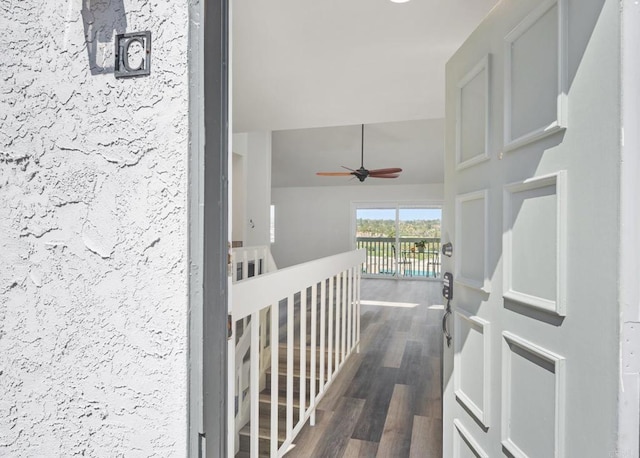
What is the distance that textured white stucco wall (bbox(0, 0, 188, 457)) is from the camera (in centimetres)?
74

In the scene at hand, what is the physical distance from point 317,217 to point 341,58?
24.4ft

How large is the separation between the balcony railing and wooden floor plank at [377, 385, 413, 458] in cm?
642

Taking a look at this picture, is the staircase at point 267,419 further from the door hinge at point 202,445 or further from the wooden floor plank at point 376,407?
the door hinge at point 202,445

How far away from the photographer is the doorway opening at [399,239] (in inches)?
352

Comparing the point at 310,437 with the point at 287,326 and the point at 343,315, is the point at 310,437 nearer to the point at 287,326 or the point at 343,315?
the point at 287,326

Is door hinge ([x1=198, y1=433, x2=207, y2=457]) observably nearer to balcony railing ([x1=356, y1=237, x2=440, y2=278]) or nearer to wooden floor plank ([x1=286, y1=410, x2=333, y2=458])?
wooden floor plank ([x1=286, y1=410, x2=333, y2=458])

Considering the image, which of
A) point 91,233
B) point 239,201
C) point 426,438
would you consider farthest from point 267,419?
point 239,201

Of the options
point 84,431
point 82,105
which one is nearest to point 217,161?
point 82,105

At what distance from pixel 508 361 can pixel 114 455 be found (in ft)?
3.42

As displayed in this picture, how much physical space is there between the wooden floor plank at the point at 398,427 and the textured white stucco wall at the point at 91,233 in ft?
5.35

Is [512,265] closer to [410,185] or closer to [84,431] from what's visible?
[84,431]

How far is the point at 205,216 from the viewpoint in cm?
74

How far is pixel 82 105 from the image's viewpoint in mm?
777

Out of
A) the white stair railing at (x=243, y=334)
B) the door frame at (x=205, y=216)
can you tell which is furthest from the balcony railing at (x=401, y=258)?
the door frame at (x=205, y=216)
